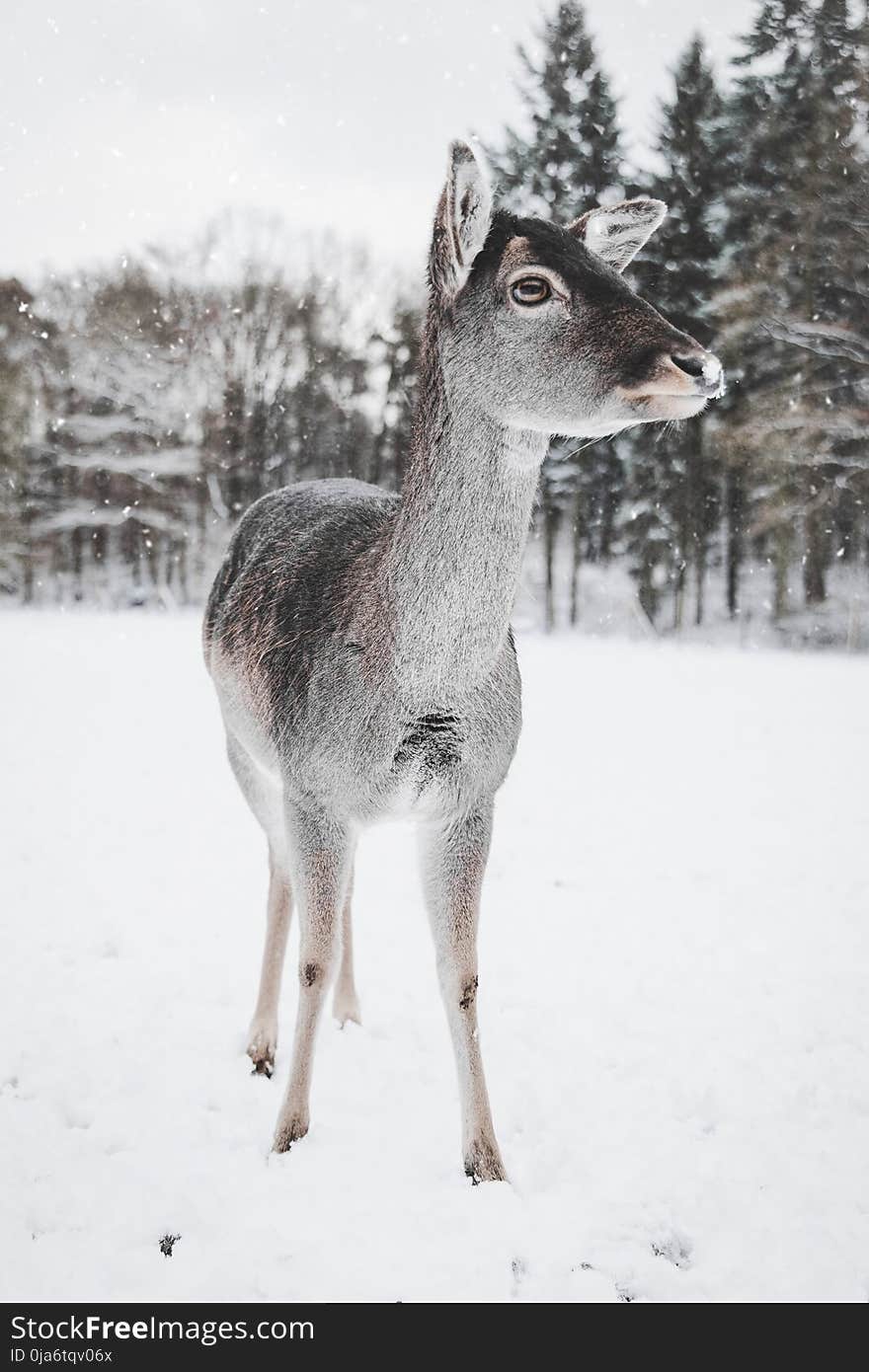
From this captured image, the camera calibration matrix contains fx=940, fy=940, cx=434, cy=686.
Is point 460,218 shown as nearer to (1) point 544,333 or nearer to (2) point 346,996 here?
(1) point 544,333

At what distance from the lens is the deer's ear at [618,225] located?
2986mm

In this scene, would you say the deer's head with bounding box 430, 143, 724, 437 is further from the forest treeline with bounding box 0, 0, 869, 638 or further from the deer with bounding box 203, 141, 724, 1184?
the forest treeline with bounding box 0, 0, 869, 638

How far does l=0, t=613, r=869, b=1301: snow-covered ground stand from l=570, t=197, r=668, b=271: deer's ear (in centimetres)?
304

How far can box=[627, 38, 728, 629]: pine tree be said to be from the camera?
19859mm

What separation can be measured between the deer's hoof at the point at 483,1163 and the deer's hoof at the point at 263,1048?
3.56 ft

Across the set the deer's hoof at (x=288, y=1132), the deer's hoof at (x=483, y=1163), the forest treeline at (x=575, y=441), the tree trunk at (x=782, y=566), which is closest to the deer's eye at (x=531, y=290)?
the deer's hoof at (x=483, y=1163)

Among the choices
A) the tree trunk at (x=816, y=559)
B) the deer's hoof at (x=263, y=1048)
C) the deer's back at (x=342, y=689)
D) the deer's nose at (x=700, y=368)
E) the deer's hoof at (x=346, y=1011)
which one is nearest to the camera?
the deer's nose at (x=700, y=368)

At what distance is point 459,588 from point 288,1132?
195 centimetres

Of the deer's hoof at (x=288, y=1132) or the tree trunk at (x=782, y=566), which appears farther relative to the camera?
the tree trunk at (x=782, y=566)

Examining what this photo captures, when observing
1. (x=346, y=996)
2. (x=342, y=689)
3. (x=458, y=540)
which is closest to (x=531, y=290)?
(x=458, y=540)

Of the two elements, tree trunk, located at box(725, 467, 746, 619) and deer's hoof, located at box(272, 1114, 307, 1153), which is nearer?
deer's hoof, located at box(272, 1114, 307, 1153)

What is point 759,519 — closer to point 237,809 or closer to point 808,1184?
point 237,809

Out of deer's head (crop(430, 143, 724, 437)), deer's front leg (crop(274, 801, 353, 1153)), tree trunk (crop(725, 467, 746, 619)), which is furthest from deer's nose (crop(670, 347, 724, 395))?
tree trunk (crop(725, 467, 746, 619))

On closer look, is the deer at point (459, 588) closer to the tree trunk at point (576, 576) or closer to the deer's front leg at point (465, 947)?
the deer's front leg at point (465, 947)
